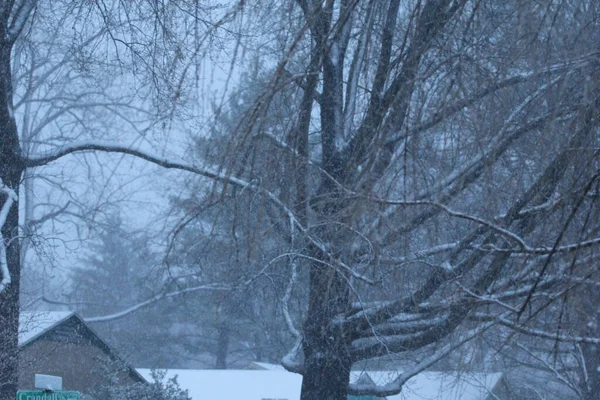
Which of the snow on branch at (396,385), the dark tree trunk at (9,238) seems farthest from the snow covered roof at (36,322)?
the snow on branch at (396,385)

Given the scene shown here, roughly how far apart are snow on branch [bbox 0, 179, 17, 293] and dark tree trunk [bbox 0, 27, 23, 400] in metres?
0.09

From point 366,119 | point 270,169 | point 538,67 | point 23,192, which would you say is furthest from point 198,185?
point 23,192

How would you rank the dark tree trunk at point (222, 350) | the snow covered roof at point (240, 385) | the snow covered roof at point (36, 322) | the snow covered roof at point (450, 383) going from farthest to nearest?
1. the dark tree trunk at point (222, 350)
2. the snow covered roof at point (240, 385)
3. the snow covered roof at point (36, 322)
4. the snow covered roof at point (450, 383)

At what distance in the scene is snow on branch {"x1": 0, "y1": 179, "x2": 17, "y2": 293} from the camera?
756cm

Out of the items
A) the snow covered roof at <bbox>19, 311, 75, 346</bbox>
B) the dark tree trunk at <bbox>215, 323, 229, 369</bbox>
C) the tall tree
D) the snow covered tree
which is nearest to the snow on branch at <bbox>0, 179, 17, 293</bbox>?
the snow covered tree

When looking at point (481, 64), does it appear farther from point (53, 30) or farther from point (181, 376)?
point (181, 376)

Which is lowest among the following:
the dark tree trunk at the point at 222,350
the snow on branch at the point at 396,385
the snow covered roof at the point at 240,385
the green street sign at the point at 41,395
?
the green street sign at the point at 41,395

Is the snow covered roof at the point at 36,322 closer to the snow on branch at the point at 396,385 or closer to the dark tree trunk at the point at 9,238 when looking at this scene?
the dark tree trunk at the point at 9,238

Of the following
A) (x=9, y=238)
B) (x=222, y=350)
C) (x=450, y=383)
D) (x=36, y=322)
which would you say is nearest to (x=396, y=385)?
(x=450, y=383)

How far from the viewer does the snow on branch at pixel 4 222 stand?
756 cm

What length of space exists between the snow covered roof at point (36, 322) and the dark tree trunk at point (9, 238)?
0.57 meters

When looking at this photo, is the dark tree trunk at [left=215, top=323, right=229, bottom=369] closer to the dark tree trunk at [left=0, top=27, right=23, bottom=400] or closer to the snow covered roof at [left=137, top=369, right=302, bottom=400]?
the snow covered roof at [left=137, top=369, right=302, bottom=400]

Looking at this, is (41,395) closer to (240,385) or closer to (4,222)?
(4,222)

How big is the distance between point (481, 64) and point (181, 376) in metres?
15.4
